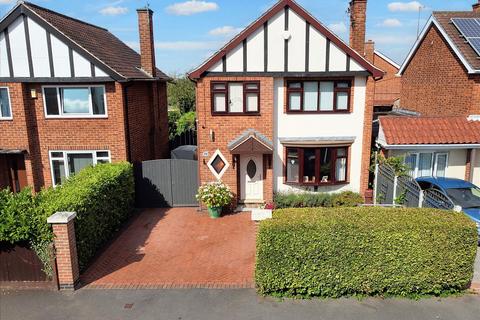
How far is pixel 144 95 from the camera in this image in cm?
1720

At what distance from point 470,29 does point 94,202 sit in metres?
17.1

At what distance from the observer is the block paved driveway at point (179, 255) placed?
962 cm

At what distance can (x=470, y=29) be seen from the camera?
16984 mm

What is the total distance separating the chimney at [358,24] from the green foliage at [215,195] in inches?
291

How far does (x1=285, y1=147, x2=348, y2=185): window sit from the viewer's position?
48.6ft

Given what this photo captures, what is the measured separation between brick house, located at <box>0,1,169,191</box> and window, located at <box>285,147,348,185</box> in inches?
256

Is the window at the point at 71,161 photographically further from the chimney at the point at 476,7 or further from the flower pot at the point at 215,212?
the chimney at the point at 476,7

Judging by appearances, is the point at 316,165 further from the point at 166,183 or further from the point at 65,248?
the point at 65,248

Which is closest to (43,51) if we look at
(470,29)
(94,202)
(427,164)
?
(94,202)

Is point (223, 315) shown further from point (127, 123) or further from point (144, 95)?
point (144, 95)

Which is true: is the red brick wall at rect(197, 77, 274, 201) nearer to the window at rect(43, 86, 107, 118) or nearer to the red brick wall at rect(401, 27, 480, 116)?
the window at rect(43, 86, 107, 118)

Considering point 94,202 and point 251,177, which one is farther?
point 251,177

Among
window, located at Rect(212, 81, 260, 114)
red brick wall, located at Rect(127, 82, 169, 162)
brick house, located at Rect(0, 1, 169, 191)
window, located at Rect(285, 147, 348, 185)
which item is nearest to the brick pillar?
brick house, located at Rect(0, 1, 169, 191)

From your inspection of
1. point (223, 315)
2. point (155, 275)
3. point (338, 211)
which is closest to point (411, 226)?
point (338, 211)
